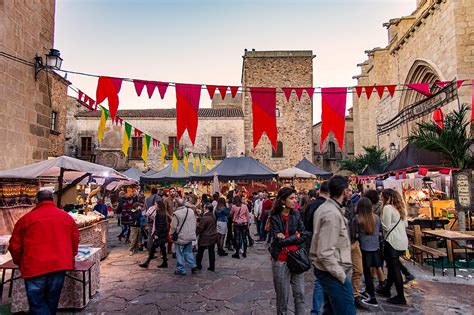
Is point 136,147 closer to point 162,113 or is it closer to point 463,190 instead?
point 162,113

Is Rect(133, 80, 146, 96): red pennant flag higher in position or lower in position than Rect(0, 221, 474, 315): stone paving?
higher

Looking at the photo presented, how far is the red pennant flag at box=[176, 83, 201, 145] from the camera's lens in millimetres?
6590

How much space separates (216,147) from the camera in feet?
83.6

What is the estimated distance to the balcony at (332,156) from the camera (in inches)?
1131

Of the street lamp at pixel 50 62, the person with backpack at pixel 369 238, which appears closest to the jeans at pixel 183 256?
the person with backpack at pixel 369 238

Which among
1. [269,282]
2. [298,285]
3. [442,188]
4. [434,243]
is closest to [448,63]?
[442,188]

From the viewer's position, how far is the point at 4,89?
21.6 feet

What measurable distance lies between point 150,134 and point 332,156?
54.8 ft

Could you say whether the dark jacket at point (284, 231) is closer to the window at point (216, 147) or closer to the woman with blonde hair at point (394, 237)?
the woman with blonde hair at point (394, 237)

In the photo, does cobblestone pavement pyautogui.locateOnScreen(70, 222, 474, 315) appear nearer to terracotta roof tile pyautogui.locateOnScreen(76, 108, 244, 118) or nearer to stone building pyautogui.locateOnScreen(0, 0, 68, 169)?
stone building pyautogui.locateOnScreen(0, 0, 68, 169)

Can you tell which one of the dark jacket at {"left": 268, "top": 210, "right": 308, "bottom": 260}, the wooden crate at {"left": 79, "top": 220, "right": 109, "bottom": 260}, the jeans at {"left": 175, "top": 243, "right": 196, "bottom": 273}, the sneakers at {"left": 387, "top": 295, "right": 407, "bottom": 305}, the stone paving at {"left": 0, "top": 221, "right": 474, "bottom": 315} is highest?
the dark jacket at {"left": 268, "top": 210, "right": 308, "bottom": 260}

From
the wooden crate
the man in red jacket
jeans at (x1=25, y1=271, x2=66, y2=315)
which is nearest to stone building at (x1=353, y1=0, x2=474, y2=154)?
the wooden crate

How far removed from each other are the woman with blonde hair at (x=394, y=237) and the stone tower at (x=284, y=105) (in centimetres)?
2083

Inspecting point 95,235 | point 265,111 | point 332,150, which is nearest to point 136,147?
point 332,150
